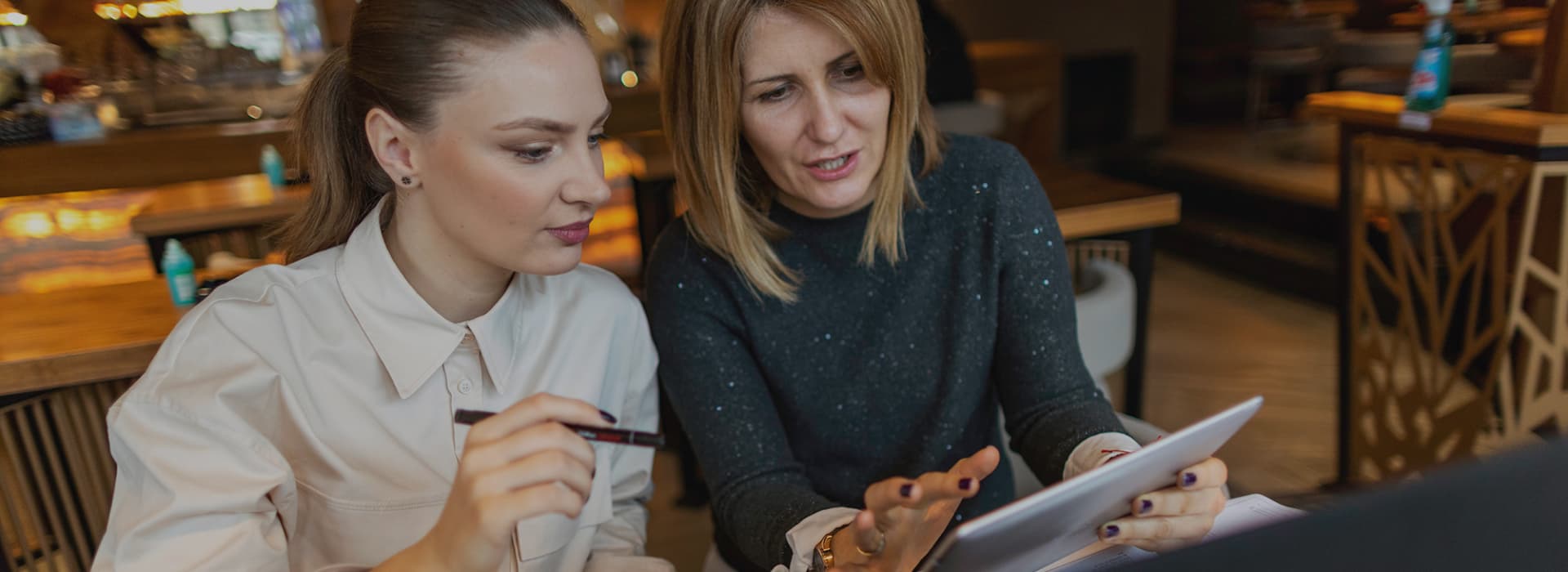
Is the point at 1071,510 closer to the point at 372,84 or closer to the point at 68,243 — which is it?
the point at 372,84

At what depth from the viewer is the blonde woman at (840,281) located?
116 centimetres

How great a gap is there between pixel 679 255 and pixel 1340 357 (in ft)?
6.19

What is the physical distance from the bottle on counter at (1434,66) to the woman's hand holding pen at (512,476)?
202cm

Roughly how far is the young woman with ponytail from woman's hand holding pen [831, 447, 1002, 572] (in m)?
0.34

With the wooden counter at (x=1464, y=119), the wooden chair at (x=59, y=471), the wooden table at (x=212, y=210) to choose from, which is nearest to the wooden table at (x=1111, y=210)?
the wooden counter at (x=1464, y=119)

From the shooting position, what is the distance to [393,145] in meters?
1.02

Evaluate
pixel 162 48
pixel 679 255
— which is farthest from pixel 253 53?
pixel 679 255

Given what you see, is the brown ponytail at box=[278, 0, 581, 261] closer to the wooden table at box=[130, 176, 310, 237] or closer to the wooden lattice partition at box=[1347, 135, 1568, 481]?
the wooden table at box=[130, 176, 310, 237]

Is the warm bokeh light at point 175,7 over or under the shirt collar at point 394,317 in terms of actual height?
over

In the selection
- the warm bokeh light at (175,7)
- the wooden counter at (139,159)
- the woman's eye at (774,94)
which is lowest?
the wooden counter at (139,159)

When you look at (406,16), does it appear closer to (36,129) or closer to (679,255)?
(679,255)

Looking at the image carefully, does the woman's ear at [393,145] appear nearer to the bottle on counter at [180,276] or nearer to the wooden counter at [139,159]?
the bottle on counter at [180,276]

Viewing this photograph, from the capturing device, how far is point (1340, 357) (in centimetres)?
240

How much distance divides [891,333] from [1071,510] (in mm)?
591
